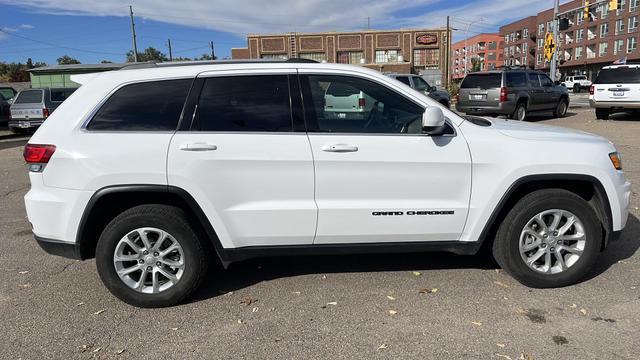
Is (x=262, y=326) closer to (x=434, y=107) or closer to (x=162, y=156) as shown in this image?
(x=162, y=156)

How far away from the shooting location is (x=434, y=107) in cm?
351

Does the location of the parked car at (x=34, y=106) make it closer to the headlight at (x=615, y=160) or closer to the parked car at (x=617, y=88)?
the headlight at (x=615, y=160)

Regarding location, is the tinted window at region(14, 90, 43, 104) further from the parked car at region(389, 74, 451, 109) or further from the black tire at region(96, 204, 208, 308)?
the black tire at region(96, 204, 208, 308)

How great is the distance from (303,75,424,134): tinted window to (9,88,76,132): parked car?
1513 cm

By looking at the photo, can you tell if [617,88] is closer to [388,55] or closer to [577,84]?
[577,84]

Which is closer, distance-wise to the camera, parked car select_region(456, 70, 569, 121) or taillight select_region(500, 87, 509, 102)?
taillight select_region(500, 87, 509, 102)

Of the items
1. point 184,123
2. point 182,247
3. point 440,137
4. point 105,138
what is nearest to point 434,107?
point 440,137

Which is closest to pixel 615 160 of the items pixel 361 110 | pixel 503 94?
pixel 361 110

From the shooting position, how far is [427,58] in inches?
2672

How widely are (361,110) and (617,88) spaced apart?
15.1m

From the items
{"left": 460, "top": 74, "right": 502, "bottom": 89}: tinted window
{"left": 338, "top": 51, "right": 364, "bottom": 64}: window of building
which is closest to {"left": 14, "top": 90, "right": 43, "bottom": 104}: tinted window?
{"left": 460, "top": 74, "right": 502, "bottom": 89}: tinted window

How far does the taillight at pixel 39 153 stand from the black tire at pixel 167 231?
0.65m

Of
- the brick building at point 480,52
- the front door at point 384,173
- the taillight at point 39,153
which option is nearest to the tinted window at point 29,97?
the taillight at point 39,153

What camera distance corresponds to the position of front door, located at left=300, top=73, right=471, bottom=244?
356 cm
